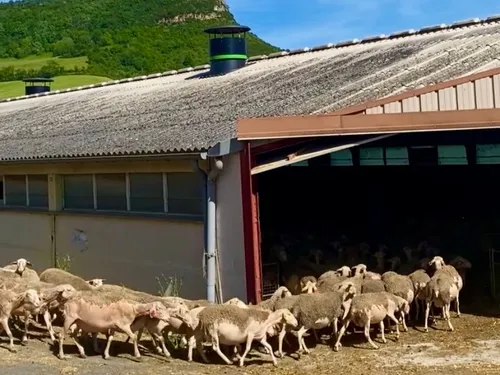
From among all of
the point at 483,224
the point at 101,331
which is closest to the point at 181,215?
the point at 101,331

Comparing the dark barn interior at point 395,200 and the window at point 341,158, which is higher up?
the window at point 341,158

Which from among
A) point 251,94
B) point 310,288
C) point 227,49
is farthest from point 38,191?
point 310,288

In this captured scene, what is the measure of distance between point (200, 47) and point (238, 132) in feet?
136

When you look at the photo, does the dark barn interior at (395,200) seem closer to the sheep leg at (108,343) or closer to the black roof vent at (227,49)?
the black roof vent at (227,49)

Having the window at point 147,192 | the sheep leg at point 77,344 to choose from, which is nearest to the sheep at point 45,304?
the sheep leg at point 77,344

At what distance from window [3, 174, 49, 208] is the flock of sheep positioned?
5801 millimetres

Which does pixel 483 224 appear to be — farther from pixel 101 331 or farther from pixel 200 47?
pixel 200 47

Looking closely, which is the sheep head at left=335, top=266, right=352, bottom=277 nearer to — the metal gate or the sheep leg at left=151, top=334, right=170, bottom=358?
the metal gate

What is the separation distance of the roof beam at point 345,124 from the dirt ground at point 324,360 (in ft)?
9.39

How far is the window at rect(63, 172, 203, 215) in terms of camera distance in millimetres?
13438

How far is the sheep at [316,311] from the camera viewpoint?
34.4 feet

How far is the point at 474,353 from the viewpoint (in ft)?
34.5

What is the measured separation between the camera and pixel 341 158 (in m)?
19.7

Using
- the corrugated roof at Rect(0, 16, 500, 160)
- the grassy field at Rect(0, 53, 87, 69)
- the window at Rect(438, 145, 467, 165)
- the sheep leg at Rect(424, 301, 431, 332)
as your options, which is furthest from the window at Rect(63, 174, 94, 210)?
the grassy field at Rect(0, 53, 87, 69)
